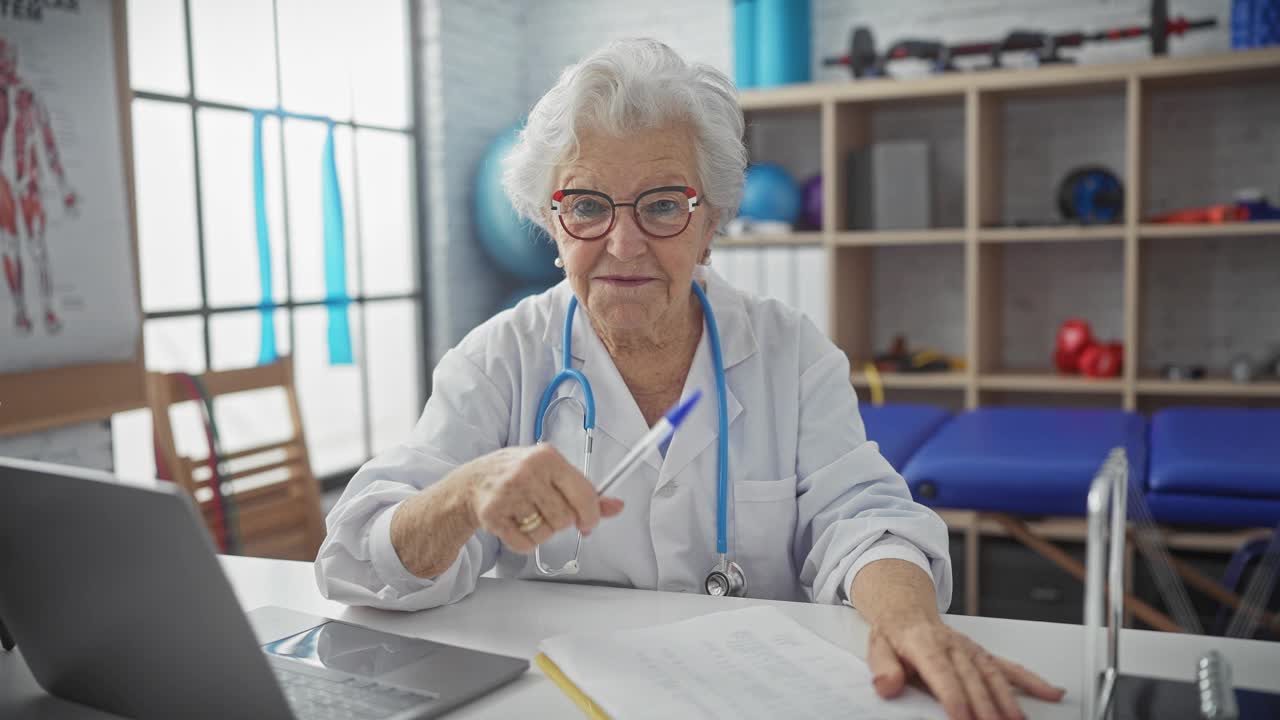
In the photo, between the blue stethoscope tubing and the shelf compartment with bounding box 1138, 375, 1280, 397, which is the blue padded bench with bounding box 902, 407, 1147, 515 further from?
the blue stethoscope tubing

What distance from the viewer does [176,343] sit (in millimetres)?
3242

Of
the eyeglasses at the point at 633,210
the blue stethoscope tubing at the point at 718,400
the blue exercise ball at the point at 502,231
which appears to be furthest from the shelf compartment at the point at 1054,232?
the eyeglasses at the point at 633,210

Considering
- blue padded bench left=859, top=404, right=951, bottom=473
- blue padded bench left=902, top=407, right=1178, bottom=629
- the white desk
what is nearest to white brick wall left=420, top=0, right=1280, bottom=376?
blue padded bench left=859, top=404, right=951, bottom=473

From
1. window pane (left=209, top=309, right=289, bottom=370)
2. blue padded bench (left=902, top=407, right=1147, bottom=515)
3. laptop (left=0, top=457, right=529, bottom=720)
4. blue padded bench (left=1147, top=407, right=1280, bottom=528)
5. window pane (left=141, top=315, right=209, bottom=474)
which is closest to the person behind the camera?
laptop (left=0, top=457, right=529, bottom=720)

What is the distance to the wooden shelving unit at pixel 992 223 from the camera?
3520mm

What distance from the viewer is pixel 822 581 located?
1286 mm

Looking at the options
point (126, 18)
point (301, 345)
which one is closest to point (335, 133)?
point (301, 345)

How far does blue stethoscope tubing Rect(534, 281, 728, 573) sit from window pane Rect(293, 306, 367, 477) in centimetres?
248

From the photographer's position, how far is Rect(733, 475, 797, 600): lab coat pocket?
1.43 metres

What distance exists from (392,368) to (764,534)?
122 inches

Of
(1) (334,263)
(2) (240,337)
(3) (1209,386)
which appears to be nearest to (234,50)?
(1) (334,263)

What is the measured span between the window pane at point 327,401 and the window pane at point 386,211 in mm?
265

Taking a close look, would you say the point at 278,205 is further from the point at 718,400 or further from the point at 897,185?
the point at 718,400

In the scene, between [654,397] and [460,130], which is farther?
[460,130]
